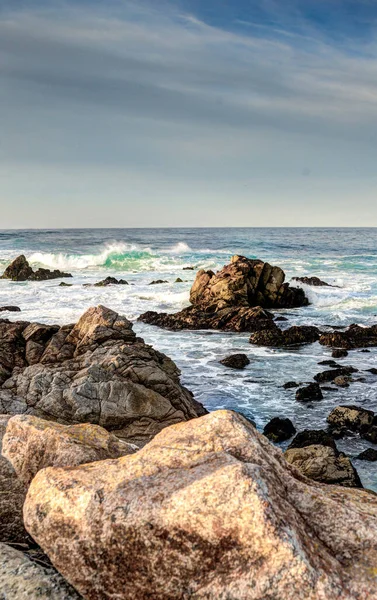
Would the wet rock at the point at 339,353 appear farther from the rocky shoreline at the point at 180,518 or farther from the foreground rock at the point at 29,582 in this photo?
the foreground rock at the point at 29,582

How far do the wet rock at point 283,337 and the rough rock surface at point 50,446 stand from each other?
66.8 ft

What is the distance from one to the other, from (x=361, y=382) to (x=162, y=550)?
16828mm

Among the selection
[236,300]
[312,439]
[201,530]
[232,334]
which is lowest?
[232,334]

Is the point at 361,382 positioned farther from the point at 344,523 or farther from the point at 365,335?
the point at 344,523

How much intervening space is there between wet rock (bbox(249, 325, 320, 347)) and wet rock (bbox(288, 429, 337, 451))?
38.6 feet

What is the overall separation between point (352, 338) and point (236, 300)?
9.58 metres

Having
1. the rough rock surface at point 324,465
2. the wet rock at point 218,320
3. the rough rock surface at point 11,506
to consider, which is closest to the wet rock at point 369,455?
the rough rock surface at point 324,465

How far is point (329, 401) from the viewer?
16.8 meters

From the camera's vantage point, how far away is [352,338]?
2553cm

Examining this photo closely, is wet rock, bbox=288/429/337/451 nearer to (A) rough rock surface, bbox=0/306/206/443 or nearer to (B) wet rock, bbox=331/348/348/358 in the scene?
(A) rough rock surface, bbox=0/306/206/443

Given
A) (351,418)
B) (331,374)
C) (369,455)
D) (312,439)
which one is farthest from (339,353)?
(369,455)

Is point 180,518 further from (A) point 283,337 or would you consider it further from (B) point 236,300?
(B) point 236,300

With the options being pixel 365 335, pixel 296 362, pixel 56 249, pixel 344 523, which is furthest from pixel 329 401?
pixel 56 249

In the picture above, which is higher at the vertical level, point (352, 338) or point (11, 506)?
point (11, 506)
